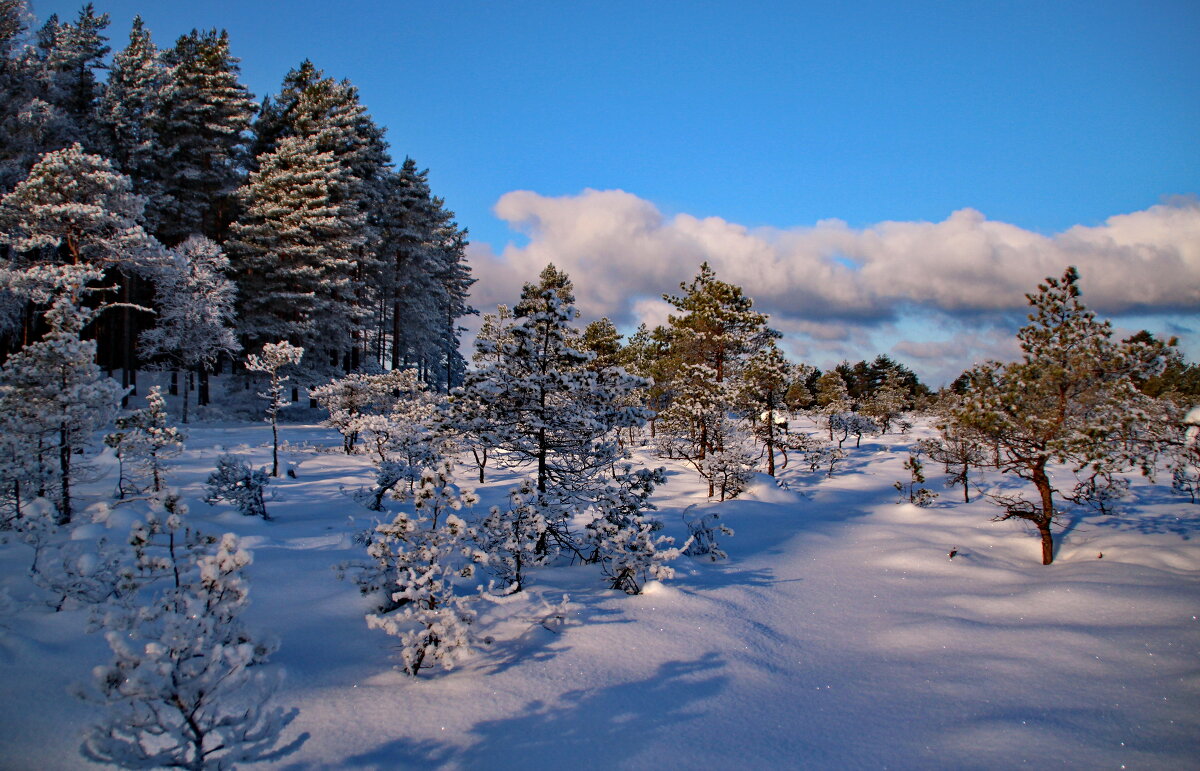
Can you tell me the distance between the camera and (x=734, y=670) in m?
6.24

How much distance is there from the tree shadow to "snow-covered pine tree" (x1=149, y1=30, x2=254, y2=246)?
3584cm

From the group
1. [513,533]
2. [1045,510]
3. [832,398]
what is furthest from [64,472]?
[832,398]

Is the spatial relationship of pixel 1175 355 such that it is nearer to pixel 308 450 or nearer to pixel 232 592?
pixel 232 592

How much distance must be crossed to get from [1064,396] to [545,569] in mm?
11889

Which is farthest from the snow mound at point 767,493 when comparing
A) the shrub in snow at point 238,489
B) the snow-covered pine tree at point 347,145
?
the snow-covered pine tree at point 347,145

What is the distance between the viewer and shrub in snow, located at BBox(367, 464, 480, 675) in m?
5.62

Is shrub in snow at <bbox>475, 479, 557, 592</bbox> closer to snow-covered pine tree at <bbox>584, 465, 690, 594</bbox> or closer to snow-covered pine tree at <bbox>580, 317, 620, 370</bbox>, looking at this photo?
snow-covered pine tree at <bbox>584, 465, 690, 594</bbox>

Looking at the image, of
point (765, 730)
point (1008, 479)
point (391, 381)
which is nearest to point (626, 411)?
point (765, 730)

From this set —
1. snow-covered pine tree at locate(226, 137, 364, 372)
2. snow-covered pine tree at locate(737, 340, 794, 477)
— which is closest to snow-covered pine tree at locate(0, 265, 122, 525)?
snow-covered pine tree at locate(226, 137, 364, 372)

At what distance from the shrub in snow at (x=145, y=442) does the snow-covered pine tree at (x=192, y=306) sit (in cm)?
1428

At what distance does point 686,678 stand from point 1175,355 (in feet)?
42.7

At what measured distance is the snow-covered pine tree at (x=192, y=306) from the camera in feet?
80.2

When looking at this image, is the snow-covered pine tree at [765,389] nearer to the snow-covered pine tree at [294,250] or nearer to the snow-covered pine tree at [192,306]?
the snow-covered pine tree at [294,250]

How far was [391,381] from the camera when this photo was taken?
2397 cm
